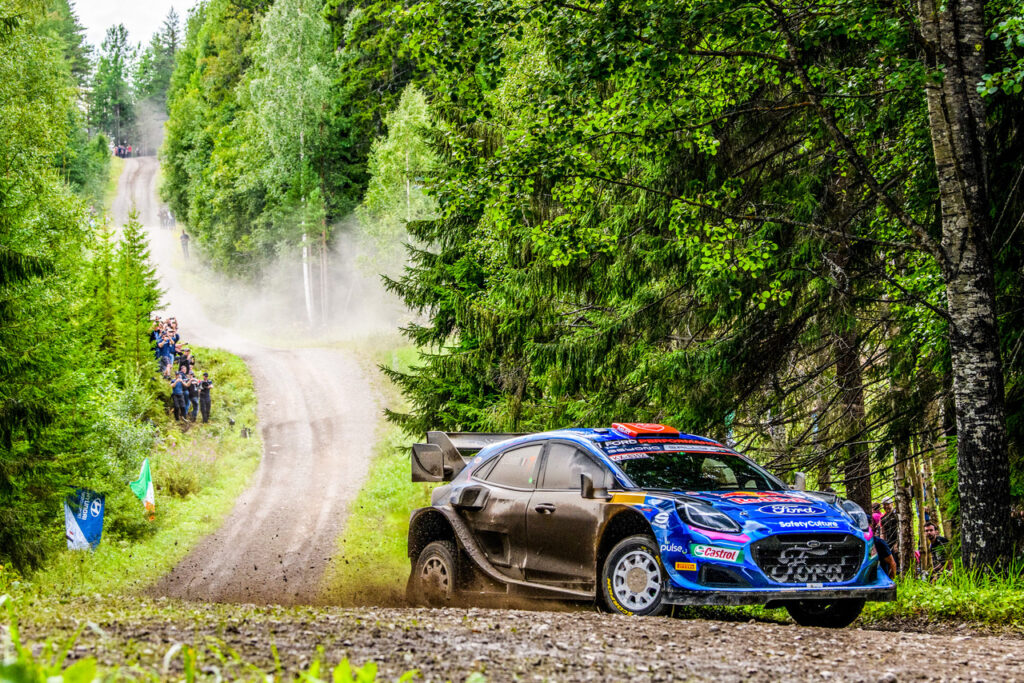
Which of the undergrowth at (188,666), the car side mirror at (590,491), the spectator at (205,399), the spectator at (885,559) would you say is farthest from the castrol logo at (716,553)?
the spectator at (205,399)

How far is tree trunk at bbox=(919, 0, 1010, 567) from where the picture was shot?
8.96 metres

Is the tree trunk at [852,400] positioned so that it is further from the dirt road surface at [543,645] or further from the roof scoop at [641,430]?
the dirt road surface at [543,645]

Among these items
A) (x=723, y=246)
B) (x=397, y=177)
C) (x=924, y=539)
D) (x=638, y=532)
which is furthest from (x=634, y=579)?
(x=397, y=177)

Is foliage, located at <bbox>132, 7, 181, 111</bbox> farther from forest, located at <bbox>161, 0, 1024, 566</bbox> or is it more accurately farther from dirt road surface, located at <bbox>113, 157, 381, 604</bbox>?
forest, located at <bbox>161, 0, 1024, 566</bbox>

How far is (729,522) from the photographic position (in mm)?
7301

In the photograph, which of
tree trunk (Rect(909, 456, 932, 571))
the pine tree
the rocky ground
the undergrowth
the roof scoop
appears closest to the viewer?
the undergrowth

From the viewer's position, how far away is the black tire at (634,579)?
24.0ft

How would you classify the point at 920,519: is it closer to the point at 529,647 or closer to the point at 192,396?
the point at 529,647

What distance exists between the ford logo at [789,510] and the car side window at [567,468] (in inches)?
55.3

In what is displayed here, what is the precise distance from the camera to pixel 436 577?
9.47 m

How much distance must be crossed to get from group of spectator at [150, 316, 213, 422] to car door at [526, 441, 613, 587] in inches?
1066

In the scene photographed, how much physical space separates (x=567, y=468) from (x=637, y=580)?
1.45m

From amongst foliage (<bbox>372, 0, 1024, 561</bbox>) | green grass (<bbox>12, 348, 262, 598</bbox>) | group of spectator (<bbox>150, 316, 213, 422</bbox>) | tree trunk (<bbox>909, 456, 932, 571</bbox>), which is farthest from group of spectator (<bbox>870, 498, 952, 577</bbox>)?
group of spectator (<bbox>150, 316, 213, 422</bbox>)

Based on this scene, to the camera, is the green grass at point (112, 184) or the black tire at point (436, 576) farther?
the green grass at point (112, 184)
